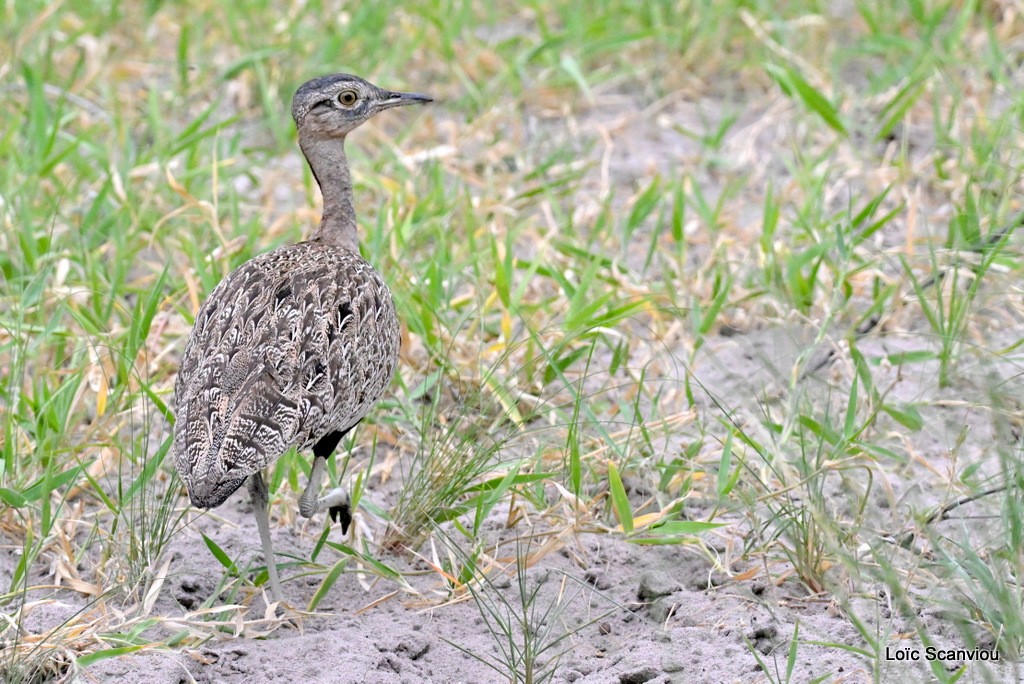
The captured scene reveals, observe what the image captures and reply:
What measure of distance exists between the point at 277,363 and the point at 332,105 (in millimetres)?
1294

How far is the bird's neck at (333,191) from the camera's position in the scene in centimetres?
486

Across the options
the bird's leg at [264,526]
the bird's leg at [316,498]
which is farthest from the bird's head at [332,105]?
the bird's leg at [264,526]

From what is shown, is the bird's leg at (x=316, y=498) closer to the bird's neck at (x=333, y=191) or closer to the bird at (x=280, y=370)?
the bird at (x=280, y=370)

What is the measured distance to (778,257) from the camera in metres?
5.88

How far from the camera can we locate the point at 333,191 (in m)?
4.91

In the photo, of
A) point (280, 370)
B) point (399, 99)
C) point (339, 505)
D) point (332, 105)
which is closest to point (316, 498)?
point (339, 505)

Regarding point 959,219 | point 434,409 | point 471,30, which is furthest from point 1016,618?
point 471,30

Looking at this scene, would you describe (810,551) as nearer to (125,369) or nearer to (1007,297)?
(1007,297)

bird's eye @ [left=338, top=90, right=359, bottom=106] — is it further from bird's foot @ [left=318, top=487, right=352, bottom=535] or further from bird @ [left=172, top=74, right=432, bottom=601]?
bird's foot @ [left=318, top=487, right=352, bottom=535]

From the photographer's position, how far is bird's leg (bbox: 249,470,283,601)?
4094 millimetres

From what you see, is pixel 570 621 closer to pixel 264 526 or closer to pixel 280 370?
pixel 264 526

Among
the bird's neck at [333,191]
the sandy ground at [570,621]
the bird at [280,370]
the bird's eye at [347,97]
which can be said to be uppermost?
the bird's eye at [347,97]

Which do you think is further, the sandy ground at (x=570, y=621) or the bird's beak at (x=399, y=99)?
the bird's beak at (x=399, y=99)

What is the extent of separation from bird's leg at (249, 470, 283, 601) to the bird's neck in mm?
1009
